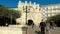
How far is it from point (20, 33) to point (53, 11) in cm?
6689

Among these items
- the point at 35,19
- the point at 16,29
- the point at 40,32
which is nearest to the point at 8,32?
the point at 16,29

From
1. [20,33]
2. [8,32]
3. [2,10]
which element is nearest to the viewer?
[20,33]

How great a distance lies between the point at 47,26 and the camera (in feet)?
32.7

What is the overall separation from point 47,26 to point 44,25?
31 centimetres

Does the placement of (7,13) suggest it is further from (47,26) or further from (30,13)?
(47,26)

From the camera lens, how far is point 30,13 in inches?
2106

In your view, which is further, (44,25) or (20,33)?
(20,33)

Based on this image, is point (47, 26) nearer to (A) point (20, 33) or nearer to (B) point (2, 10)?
(A) point (20, 33)

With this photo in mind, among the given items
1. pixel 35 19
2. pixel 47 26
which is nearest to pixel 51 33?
pixel 47 26

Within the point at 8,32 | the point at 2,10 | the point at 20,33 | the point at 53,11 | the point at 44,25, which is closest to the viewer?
the point at 44,25

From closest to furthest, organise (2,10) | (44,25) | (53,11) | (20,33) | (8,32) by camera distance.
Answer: (44,25), (20,33), (8,32), (2,10), (53,11)

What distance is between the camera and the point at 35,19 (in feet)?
168

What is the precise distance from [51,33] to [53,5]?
6979 cm

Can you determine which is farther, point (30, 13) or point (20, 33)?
point (30, 13)
